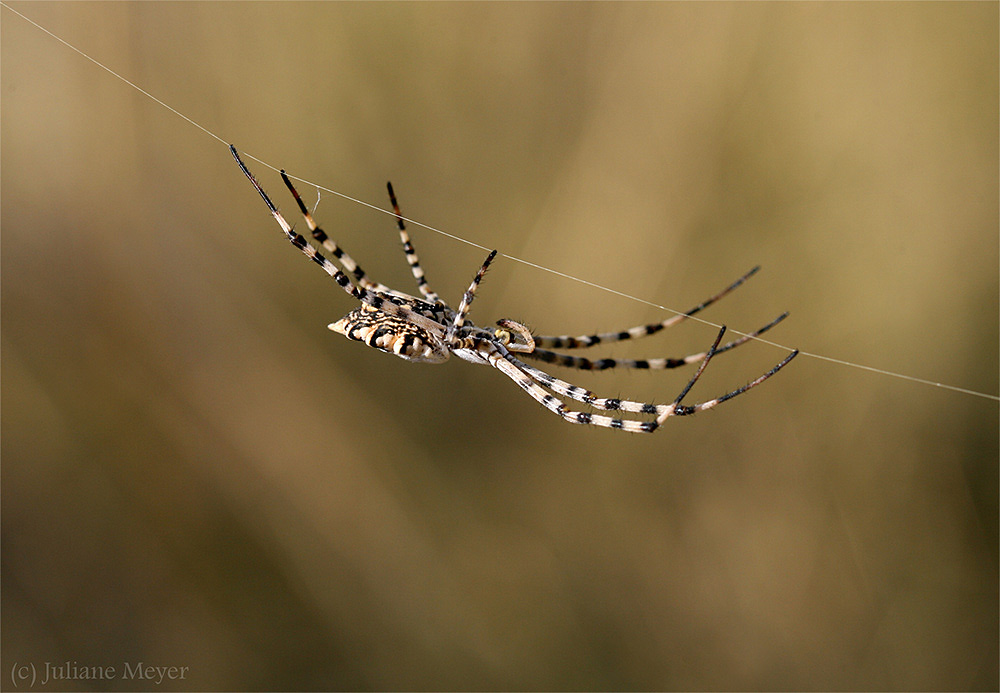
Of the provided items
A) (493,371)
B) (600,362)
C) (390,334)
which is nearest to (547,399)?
(600,362)

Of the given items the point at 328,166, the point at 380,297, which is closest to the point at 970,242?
the point at 380,297

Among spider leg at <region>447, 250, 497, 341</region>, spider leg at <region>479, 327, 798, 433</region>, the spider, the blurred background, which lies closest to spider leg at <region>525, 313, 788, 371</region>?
the spider

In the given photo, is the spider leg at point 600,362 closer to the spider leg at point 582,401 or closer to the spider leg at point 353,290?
the spider leg at point 582,401

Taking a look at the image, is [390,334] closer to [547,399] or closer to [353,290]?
[353,290]

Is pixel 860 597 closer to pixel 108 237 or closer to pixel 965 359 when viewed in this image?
pixel 965 359

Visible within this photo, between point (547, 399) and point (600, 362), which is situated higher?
point (600, 362)

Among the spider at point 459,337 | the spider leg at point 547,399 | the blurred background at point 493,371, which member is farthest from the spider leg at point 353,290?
the blurred background at point 493,371
